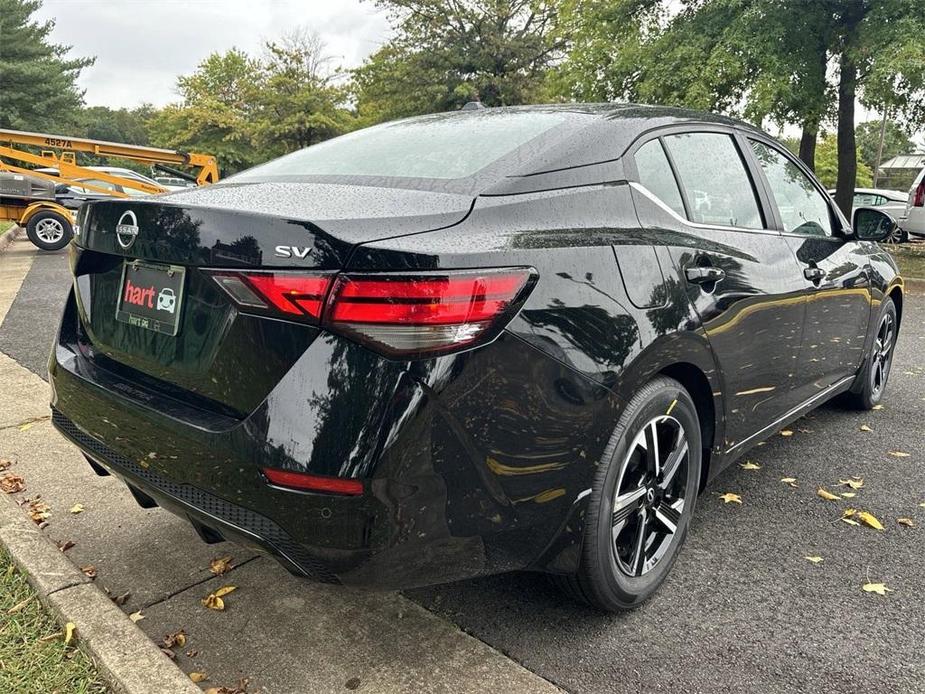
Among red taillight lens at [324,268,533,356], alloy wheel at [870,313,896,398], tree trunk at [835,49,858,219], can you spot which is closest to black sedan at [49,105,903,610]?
red taillight lens at [324,268,533,356]

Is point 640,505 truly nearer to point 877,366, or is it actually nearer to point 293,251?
point 293,251

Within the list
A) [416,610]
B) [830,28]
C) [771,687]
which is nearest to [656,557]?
[771,687]

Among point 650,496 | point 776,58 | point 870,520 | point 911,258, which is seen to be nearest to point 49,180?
point 776,58

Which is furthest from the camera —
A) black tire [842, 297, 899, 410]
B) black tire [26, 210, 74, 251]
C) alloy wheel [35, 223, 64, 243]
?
alloy wheel [35, 223, 64, 243]

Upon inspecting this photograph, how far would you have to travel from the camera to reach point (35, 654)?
2.04 m

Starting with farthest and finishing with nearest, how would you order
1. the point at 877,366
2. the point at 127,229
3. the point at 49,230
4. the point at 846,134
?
the point at 846,134, the point at 49,230, the point at 877,366, the point at 127,229

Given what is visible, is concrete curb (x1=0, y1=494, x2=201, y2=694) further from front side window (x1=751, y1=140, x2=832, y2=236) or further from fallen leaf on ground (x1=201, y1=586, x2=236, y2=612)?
front side window (x1=751, y1=140, x2=832, y2=236)

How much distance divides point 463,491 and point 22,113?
41.2 metres

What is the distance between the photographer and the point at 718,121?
2.88m

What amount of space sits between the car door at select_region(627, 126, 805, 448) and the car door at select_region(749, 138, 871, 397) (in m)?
0.15

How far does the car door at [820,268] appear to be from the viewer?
310cm

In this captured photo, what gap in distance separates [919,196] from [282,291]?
13195mm

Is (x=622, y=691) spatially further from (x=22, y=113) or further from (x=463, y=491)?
(x=22, y=113)

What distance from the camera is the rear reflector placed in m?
1.58
